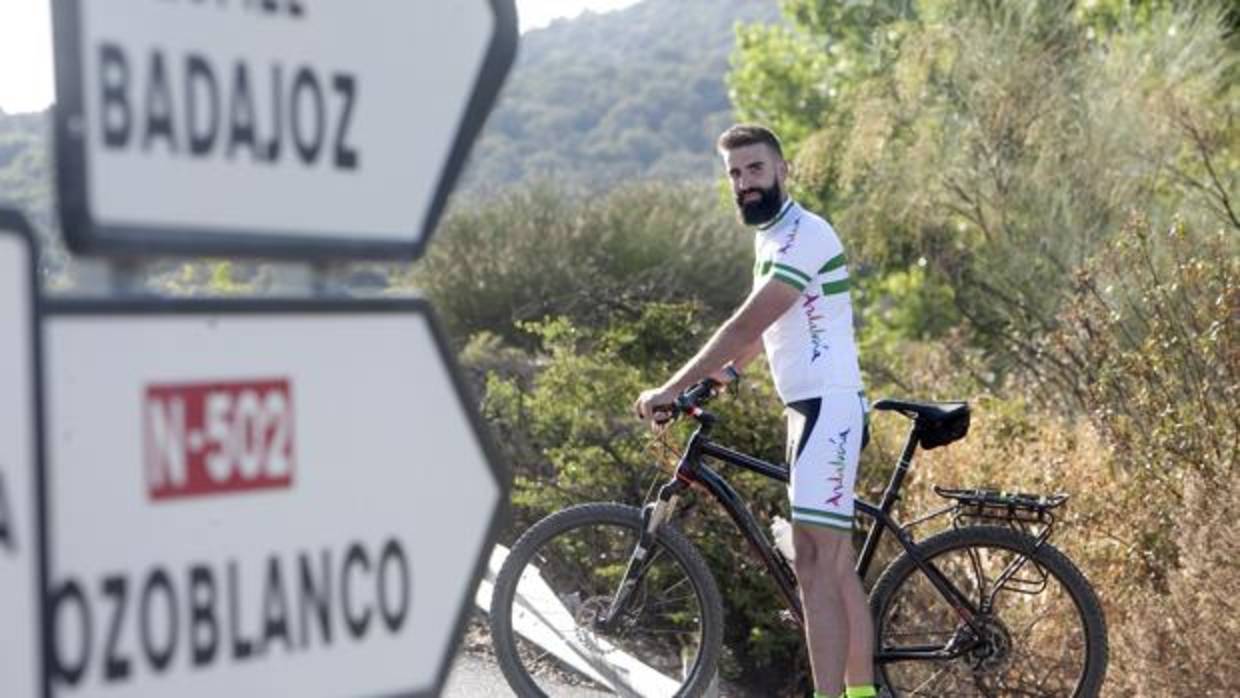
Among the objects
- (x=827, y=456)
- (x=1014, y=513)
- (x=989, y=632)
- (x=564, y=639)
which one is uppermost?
(x=827, y=456)

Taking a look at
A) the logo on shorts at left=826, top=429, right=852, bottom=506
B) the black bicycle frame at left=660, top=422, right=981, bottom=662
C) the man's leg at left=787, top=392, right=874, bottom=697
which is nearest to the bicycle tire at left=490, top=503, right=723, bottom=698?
the black bicycle frame at left=660, top=422, right=981, bottom=662

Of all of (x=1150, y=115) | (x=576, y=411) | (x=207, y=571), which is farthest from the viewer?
(x=1150, y=115)

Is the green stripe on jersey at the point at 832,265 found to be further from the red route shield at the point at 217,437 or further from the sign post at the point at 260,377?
the red route shield at the point at 217,437

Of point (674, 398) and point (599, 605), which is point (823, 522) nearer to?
point (674, 398)

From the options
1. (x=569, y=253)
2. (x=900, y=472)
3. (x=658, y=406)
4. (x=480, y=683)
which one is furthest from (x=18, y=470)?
(x=569, y=253)

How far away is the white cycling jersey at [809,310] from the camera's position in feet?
21.3

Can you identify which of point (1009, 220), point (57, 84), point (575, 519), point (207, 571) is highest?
point (57, 84)

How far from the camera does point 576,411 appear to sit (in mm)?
9711

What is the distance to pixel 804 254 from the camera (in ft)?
21.3

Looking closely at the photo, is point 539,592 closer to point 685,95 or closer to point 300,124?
point 300,124

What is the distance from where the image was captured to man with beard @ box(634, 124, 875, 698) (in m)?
6.48

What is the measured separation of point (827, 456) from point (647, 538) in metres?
0.89

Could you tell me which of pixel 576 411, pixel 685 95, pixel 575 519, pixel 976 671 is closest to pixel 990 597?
pixel 976 671

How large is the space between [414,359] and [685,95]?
4374 inches
